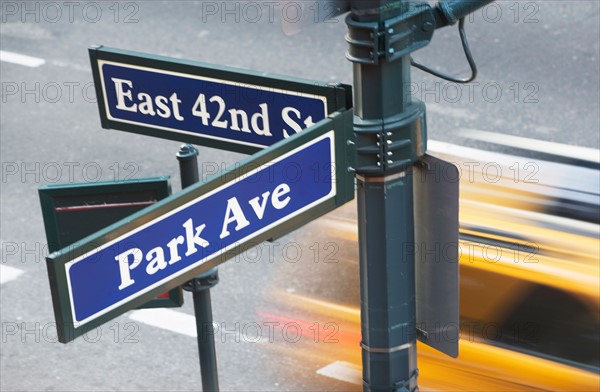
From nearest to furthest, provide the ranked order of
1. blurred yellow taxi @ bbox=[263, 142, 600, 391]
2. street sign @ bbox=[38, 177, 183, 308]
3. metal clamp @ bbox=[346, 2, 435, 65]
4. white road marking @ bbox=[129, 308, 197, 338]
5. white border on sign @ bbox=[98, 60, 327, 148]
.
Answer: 1. metal clamp @ bbox=[346, 2, 435, 65]
2. white border on sign @ bbox=[98, 60, 327, 148]
3. street sign @ bbox=[38, 177, 183, 308]
4. blurred yellow taxi @ bbox=[263, 142, 600, 391]
5. white road marking @ bbox=[129, 308, 197, 338]

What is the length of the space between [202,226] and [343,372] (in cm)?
441

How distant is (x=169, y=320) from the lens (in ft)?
27.5

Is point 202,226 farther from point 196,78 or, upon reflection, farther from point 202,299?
point 202,299

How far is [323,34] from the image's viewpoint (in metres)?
12.7

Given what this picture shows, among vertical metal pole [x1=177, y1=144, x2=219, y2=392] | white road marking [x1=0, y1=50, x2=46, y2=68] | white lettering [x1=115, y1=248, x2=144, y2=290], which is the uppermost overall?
white lettering [x1=115, y1=248, x2=144, y2=290]

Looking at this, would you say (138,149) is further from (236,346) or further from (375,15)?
(375,15)

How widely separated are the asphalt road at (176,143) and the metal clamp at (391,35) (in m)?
4.56

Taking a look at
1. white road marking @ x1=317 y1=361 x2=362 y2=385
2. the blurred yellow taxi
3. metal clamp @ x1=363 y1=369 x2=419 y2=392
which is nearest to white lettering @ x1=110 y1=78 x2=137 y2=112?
metal clamp @ x1=363 y1=369 x2=419 y2=392

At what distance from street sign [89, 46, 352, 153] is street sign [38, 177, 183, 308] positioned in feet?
0.90

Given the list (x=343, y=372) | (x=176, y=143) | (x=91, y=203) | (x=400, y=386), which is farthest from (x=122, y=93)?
(x=176, y=143)

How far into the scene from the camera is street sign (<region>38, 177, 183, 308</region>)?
4.46 m

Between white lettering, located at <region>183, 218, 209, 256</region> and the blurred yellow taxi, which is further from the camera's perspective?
the blurred yellow taxi

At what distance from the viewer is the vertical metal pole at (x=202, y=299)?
4527mm

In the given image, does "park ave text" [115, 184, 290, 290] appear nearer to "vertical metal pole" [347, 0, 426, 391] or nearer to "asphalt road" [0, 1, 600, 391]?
"vertical metal pole" [347, 0, 426, 391]
